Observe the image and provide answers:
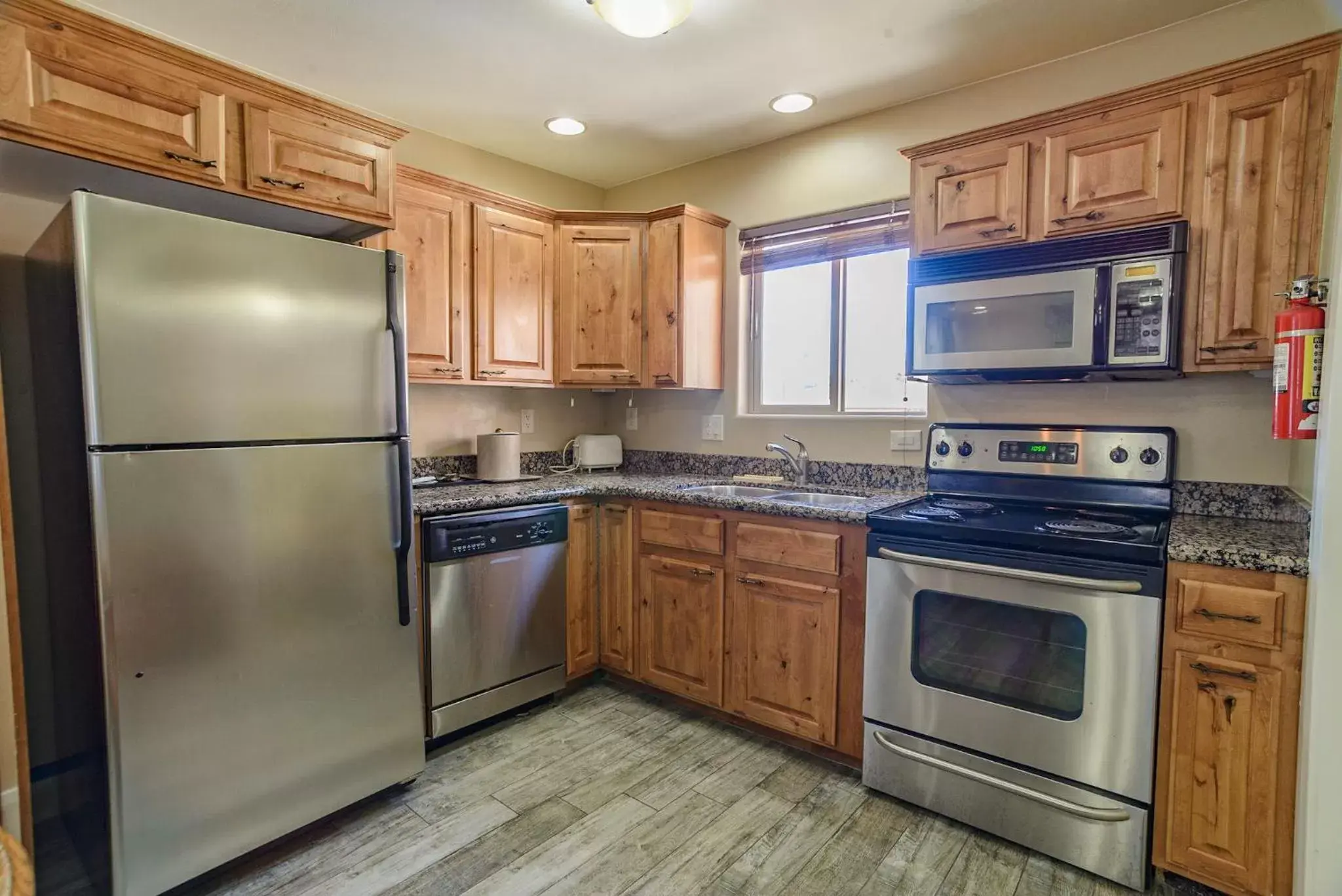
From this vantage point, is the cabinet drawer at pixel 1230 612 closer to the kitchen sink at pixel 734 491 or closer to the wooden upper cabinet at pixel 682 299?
the kitchen sink at pixel 734 491

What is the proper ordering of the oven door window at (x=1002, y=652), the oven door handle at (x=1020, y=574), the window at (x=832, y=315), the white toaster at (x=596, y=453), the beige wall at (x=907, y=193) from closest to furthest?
1. the oven door handle at (x=1020, y=574)
2. the oven door window at (x=1002, y=652)
3. the beige wall at (x=907, y=193)
4. the window at (x=832, y=315)
5. the white toaster at (x=596, y=453)

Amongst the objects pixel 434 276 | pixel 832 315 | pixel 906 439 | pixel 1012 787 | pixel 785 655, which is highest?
pixel 434 276

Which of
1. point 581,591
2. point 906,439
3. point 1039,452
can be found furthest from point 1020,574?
point 581,591

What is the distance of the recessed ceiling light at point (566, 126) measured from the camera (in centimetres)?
287

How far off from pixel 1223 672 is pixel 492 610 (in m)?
2.24

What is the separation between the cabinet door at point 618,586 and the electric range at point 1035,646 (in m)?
1.10

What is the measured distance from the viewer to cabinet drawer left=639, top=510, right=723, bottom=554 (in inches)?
102

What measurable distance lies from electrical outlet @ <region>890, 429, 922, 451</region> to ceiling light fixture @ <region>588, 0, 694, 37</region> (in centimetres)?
172

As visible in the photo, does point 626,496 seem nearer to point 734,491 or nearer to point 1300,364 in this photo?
point 734,491

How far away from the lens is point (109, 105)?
1.68m

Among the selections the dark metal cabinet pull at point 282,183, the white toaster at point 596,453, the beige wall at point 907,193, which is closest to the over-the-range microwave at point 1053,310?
the beige wall at point 907,193

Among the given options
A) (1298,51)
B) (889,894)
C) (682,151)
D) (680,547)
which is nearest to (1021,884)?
(889,894)

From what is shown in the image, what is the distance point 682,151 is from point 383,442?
7.00 feet

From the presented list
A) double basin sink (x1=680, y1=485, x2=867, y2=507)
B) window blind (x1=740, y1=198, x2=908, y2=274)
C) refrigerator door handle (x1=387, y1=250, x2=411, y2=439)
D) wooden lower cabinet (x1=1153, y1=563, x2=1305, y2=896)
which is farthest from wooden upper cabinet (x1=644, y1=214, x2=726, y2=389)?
wooden lower cabinet (x1=1153, y1=563, x2=1305, y2=896)
